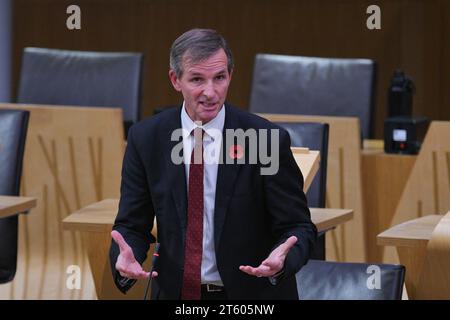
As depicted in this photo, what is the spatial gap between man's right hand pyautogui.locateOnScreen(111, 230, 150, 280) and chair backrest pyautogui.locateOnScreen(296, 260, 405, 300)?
30.9 inches

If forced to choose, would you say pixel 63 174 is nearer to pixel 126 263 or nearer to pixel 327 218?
pixel 327 218

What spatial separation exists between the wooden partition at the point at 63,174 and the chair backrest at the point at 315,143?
2.46ft

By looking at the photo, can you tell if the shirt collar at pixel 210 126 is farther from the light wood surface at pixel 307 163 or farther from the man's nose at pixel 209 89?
the light wood surface at pixel 307 163

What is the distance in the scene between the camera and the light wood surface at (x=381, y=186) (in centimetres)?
442

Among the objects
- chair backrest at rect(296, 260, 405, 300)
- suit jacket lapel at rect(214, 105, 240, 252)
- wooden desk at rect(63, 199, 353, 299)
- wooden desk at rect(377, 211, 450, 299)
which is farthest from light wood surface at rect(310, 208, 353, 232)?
suit jacket lapel at rect(214, 105, 240, 252)

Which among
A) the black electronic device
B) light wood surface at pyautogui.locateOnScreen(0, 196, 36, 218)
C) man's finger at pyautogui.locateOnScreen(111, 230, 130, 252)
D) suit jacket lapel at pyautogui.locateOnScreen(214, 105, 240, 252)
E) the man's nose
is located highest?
the man's nose

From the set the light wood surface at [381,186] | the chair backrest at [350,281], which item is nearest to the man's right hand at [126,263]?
the chair backrest at [350,281]

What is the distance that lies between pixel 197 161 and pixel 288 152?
176mm

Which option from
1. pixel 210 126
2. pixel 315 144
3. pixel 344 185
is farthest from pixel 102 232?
pixel 210 126

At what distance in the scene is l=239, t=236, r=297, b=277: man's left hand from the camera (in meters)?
2.03

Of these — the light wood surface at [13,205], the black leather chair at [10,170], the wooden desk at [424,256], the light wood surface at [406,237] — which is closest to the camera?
the wooden desk at [424,256]

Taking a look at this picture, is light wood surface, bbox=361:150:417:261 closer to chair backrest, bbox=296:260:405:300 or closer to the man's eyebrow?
chair backrest, bbox=296:260:405:300

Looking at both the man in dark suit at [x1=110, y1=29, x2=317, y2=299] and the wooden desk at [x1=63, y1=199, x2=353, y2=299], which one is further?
the wooden desk at [x1=63, y1=199, x2=353, y2=299]

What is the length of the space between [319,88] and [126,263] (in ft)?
9.21
